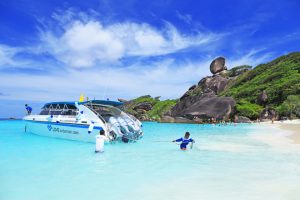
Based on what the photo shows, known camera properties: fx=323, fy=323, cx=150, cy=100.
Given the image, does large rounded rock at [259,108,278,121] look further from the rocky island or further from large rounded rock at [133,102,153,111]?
large rounded rock at [133,102,153,111]

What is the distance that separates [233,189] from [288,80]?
210 ft

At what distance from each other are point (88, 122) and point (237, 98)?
186ft

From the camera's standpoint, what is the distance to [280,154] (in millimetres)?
13766

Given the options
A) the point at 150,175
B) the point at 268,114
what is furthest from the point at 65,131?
the point at 268,114

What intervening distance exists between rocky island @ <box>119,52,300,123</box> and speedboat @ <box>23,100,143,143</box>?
131 feet

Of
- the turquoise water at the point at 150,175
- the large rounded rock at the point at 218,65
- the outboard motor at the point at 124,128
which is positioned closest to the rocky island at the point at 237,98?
the large rounded rock at the point at 218,65

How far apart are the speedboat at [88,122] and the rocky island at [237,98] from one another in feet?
131

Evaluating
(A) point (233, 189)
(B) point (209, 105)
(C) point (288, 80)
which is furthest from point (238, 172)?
(C) point (288, 80)

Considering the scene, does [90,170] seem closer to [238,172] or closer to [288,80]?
[238,172]

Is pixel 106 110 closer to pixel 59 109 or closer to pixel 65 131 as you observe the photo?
pixel 65 131

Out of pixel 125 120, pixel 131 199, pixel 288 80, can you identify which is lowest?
pixel 131 199

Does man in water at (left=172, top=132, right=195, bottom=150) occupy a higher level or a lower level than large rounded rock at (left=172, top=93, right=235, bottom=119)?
lower

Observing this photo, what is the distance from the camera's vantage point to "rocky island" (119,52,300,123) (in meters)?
57.8

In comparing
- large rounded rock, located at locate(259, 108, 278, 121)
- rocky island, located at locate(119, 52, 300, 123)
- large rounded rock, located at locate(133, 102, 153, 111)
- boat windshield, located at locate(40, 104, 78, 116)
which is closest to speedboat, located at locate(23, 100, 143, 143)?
boat windshield, located at locate(40, 104, 78, 116)
